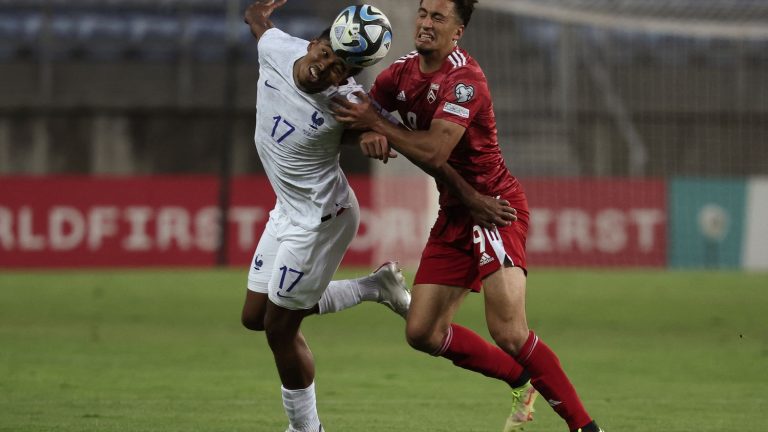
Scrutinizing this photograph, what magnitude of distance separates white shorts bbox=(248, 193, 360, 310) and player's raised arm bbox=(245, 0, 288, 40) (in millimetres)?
1021

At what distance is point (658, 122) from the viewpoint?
2342cm

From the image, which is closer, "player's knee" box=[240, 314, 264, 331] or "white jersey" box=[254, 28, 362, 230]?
"white jersey" box=[254, 28, 362, 230]

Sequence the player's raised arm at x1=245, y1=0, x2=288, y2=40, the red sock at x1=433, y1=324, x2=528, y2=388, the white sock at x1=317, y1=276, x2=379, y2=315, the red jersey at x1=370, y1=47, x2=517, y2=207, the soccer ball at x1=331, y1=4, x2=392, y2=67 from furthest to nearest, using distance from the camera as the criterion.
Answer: the white sock at x1=317, y1=276, x2=379, y2=315 → the player's raised arm at x1=245, y1=0, x2=288, y2=40 → the red sock at x1=433, y1=324, x2=528, y2=388 → the red jersey at x1=370, y1=47, x2=517, y2=207 → the soccer ball at x1=331, y1=4, x2=392, y2=67

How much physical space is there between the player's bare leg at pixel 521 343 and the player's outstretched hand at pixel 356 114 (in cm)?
105

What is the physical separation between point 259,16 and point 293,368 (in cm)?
198

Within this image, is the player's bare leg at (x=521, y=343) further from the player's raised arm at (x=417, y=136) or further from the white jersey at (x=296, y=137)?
the white jersey at (x=296, y=137)

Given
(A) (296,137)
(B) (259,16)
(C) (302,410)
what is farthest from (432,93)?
(C) (302,410)

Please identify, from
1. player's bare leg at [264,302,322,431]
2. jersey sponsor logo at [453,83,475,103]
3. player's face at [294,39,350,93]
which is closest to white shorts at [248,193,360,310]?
player's bare leg at [264,302,322,431]

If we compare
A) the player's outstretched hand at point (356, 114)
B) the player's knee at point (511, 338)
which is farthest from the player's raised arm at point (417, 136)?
the player's knee at point (511, 338)

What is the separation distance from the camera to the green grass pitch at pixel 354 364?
316 inches

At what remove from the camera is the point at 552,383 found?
6914 millimetres

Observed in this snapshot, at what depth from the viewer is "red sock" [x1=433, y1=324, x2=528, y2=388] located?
24.0 feet

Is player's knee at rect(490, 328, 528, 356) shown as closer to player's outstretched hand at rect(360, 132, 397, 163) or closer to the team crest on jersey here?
player's outstretched hand at rect(360, 132, 397, 163)

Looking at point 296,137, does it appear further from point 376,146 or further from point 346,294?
point 346,294
